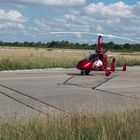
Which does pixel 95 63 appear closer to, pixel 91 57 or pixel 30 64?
pixel 91 57

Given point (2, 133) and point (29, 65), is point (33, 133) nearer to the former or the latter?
point (2, 133)

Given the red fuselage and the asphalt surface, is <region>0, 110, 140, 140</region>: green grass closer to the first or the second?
the asphalt surface

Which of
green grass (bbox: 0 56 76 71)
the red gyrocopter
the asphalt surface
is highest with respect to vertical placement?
the red gyrocopter

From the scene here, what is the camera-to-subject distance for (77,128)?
7719mm

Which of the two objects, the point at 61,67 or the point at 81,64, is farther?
the point at 61,67

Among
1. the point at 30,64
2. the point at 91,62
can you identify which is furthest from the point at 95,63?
the point at 30,64

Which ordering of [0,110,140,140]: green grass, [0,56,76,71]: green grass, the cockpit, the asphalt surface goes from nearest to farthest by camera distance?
[0,110,140,140]: green grass, the asphalt surface, the cockpit, [0,56,76,71]: green grass

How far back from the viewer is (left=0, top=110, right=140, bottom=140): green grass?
7.07 meters

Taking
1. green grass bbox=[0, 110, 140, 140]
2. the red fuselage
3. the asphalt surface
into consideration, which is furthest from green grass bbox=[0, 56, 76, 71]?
green grass bbox=[0, 110, 140, 140]

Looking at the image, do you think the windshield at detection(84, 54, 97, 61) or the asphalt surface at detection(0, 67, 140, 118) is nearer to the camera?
the asphalt surface at detection(0, 67, 140, 118)

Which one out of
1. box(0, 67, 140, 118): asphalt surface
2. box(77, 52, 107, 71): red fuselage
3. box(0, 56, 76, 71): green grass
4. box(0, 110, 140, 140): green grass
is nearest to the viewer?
box(0, 110, 140, 140): green grass

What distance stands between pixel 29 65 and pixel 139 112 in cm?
2398

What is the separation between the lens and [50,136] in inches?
277

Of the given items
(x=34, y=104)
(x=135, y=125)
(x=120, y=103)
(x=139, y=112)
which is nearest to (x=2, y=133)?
(x=135, y=125)
